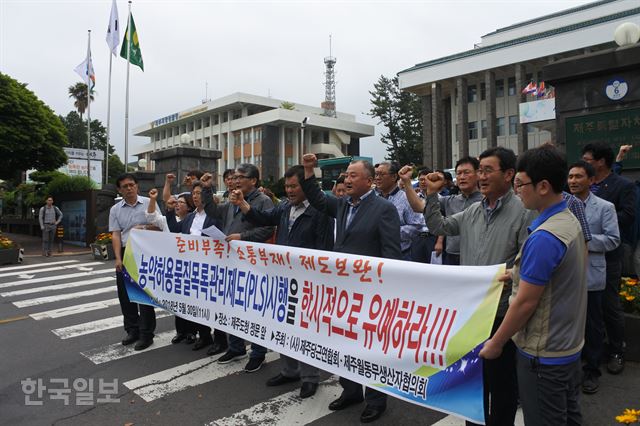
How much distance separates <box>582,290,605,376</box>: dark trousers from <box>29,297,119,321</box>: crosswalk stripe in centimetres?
714

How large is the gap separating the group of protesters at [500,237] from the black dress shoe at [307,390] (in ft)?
0.04

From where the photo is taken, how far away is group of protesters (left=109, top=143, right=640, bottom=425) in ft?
7.09

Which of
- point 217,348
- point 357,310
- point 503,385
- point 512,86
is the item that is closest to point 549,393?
point 503,385

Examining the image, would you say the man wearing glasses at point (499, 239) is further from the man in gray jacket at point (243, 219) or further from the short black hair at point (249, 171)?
the short black hair at point (249, 171)

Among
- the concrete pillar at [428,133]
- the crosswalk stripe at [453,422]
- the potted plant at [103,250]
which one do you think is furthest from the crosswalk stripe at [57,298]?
the concrete pillar at [428,133]

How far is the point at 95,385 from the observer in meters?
4.40

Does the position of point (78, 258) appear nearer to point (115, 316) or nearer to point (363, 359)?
point (115, 316)

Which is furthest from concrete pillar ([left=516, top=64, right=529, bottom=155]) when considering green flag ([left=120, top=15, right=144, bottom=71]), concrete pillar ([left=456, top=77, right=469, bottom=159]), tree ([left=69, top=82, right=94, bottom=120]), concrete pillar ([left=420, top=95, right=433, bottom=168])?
tree ([left=69, top=82, right=94, bottom=120])

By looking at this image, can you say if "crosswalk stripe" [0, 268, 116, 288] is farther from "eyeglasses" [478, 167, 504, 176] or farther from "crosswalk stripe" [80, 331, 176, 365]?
"eyeglasses" [478, 167, 504, 176]

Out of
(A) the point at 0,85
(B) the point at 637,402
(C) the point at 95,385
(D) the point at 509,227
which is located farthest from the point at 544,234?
(A) the point at 0,85

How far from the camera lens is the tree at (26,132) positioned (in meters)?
18.6

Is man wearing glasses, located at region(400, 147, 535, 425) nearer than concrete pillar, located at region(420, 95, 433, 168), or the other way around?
man wearing glasses, located at region(400, 147, 535, 425)

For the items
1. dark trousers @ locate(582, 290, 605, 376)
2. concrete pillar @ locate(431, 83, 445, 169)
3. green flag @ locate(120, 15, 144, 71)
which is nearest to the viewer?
dark trousers @ locate(582, 290, 605, 376)

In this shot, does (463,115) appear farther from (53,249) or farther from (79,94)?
(79,94)
